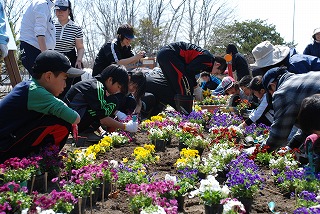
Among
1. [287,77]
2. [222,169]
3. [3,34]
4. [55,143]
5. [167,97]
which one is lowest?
[167,97]

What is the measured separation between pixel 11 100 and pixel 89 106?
5.84ft

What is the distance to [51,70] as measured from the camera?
3.72m

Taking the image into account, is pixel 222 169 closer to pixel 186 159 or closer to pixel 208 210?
pixel 186 159

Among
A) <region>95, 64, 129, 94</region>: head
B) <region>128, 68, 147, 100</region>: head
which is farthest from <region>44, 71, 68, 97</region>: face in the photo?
<region>128, 68, 147, 100</region>: head

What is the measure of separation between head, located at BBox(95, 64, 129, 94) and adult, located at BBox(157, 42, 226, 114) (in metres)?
2.56

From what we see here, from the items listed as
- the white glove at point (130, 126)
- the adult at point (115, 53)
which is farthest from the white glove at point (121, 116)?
the adult at point (115, 53)

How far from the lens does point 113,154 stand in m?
4.90

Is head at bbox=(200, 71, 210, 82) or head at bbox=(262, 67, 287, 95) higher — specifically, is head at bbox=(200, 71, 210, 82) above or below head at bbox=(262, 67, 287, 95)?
below

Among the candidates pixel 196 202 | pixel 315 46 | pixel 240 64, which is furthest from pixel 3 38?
pixel 240 64

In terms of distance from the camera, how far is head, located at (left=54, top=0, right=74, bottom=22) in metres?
6.29

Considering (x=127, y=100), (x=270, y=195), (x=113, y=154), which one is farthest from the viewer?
(x=127, y=100)

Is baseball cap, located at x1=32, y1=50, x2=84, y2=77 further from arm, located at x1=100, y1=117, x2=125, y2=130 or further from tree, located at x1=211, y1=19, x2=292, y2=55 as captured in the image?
tree, located at x1=211, y1=19, x2=292, y2=55

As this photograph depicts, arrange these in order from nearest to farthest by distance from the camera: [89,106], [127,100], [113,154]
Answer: [113,154]
[89,106]
[127,100]

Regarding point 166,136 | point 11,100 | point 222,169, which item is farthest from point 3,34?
point 222,169
